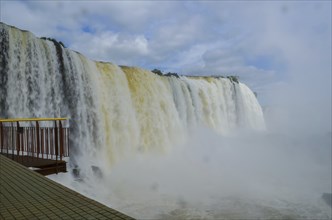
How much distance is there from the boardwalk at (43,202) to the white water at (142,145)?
16.5 feet

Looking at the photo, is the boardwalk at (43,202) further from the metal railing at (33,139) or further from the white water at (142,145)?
the white water at (142,145)

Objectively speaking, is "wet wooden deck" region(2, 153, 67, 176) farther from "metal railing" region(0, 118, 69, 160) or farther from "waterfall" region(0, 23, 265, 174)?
"waterfall" region(0, 23, 265, 174)

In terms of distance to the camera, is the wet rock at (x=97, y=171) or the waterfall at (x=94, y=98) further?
the wet rock at (x=97, y=171)

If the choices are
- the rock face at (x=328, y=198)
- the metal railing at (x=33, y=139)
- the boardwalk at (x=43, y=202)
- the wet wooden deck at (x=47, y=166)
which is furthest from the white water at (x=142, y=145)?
the boardwalk at (x=43, y=202)

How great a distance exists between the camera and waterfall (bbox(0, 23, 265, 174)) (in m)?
13.3

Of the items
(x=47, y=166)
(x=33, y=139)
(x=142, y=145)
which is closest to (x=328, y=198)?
(x=142, y=145)

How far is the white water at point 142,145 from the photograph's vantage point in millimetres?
12852

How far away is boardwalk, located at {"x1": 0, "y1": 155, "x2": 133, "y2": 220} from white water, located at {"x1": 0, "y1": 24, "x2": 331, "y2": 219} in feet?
16.5

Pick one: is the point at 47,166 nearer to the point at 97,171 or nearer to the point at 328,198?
the point at 97,171

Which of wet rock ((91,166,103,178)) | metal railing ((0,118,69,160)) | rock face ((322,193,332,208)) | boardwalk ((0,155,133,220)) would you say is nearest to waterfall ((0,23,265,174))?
wet rock ((91,166,103,178))

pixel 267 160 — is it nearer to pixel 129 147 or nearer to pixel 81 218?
pixel 129 147

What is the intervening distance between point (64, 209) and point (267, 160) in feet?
77.7

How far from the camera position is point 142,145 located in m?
18.6

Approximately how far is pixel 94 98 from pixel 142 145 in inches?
167
